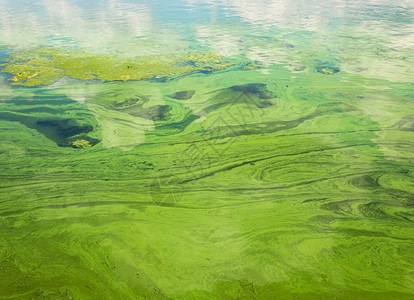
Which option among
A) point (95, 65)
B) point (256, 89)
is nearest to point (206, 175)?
point (256, 89)

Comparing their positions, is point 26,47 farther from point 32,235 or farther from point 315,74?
point 315,74

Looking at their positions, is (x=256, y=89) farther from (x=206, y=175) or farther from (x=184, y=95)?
(x=206, y=175)

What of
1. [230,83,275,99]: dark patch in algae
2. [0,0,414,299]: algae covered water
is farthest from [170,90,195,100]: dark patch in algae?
[230,83,275,99]: dark patch in algae

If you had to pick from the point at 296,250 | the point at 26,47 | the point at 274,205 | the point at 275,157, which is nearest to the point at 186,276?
the point at 296,250

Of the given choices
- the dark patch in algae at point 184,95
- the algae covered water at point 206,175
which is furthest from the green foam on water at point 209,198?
the dark patch in algae at point 184,95

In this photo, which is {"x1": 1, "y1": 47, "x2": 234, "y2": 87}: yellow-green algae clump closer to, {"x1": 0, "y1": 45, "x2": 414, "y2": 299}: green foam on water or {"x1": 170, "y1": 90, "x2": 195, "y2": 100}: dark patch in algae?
{"x1": 170, "y1": 90, "x2": 195, "y2": 100}: dark patch in algae
